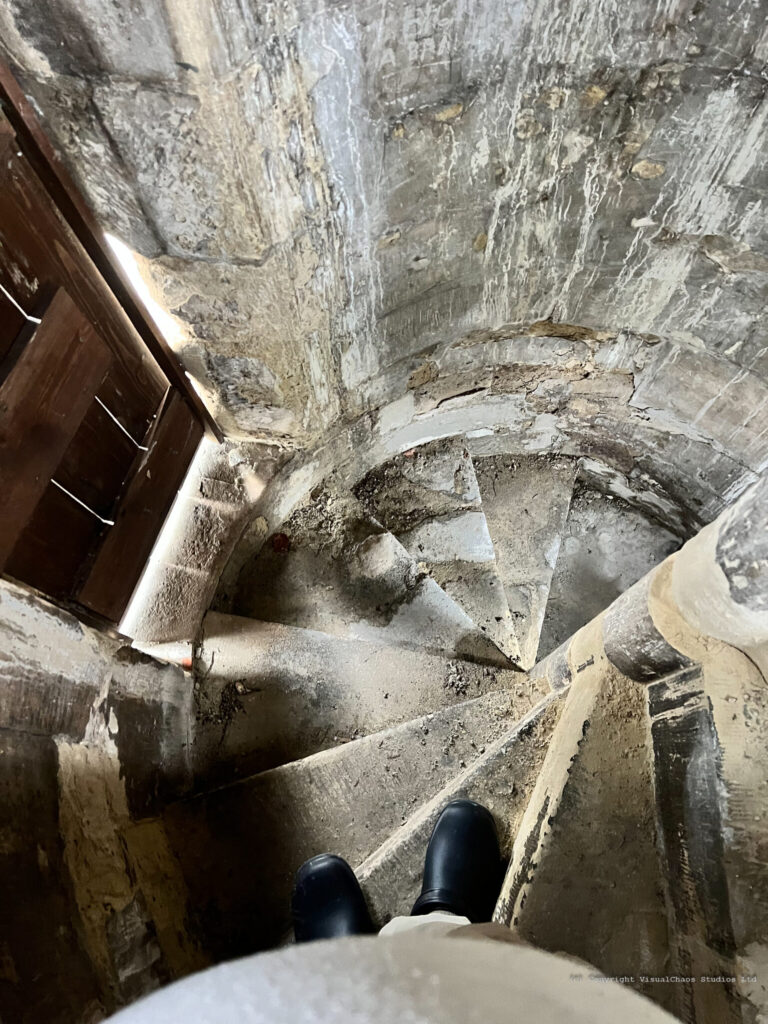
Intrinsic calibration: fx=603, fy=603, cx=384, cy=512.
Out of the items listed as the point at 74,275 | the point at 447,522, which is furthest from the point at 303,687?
the point at 74,275

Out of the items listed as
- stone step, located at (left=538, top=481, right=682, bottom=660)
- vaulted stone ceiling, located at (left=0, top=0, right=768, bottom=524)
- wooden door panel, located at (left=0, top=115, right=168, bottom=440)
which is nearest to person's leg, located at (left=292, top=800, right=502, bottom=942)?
vaulted stone ceiling, located at (left=0, top=0, right=768, bottom=524)

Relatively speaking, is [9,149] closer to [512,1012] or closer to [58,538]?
[58,538]

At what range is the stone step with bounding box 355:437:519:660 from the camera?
398 centimetres

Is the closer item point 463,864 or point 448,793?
point 463,864

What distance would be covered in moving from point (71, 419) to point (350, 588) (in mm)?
2154

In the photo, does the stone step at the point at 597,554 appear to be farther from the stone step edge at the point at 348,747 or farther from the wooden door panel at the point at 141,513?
the wooden door panel at the point at 141,513

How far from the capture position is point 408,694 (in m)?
3.34

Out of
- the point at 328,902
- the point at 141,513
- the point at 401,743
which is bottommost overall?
the point at 328,902

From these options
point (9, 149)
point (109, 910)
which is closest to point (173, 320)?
point (9, 149)

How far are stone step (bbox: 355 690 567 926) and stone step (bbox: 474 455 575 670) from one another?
1.77m

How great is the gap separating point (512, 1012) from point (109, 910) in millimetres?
1569

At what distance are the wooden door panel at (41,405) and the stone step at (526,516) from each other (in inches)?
114

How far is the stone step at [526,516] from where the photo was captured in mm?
4262

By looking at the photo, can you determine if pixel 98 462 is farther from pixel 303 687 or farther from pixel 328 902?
pixel 328 902
